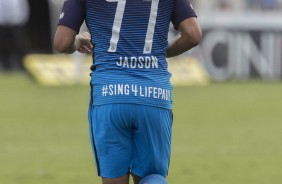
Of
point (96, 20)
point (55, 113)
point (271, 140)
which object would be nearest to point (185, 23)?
point (96, 20)

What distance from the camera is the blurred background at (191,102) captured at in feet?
38.7

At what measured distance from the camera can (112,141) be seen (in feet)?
20.6

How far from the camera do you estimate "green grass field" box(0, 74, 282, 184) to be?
1113 centimetres

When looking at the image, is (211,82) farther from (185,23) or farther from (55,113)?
(185,23)

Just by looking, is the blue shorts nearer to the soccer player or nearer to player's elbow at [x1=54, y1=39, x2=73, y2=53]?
the soccer player

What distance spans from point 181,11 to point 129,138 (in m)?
0.88

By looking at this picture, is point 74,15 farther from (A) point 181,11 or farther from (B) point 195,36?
(B) point 195,36

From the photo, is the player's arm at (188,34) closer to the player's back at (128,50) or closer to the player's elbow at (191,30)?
the player's elbow at (191,30)

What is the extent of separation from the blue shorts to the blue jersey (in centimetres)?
6

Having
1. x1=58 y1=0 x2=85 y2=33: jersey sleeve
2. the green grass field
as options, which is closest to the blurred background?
the green grass field

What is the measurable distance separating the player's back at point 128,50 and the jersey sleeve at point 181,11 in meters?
0.14

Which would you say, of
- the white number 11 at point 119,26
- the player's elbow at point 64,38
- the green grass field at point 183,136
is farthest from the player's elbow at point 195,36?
the green grass field at point 183,136

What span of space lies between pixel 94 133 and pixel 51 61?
71.4 ft

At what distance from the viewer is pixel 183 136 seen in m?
15.3
